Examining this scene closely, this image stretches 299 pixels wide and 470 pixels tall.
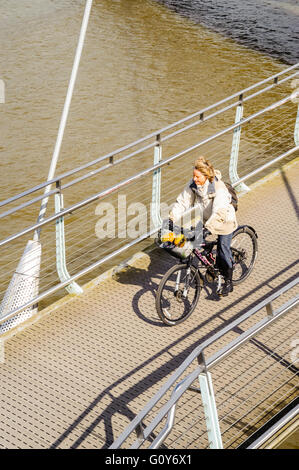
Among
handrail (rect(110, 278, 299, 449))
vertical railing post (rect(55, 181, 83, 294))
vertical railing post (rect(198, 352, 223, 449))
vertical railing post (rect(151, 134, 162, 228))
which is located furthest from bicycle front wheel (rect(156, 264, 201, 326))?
vertical railing post (rect(198, 352, 223, 449))

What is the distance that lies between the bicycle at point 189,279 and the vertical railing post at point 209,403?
5.98 feet

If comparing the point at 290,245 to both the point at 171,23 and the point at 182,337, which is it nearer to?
the point at 182,337

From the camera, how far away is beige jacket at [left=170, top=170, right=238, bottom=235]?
20.6ft

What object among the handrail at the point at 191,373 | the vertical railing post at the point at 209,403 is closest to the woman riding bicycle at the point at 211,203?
the handrail at the point at 191,373

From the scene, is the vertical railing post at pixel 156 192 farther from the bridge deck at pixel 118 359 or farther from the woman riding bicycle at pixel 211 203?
the woman riding bicycle at pixel 211 203

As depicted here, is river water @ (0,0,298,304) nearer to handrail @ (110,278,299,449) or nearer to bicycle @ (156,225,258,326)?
bicycle @ (156,225,258,326)

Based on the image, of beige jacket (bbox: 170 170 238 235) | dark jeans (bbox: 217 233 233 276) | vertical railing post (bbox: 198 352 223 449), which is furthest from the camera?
dark jeans (bbox: 217 233 233 276)

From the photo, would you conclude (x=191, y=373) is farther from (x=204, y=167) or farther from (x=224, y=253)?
(x=224, y=253)

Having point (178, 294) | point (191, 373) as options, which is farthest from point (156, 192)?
point (191, 373)

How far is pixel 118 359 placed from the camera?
6.09 m

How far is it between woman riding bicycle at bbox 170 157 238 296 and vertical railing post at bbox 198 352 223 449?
211 centimetres

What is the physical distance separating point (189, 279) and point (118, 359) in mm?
1028

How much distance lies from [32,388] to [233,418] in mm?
1699

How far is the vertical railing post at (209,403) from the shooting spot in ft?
14.5
